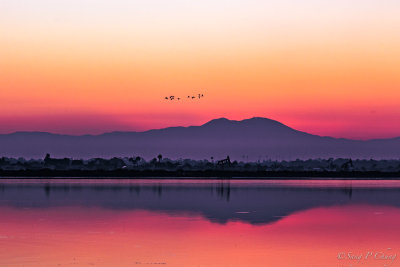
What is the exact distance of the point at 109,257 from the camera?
92.8 ft

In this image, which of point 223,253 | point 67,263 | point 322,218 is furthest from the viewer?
point 322,218

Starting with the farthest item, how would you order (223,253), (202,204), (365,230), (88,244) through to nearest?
(202,204) < (365,230) < (88,244) < (223,253)

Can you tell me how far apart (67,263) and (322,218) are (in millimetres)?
24882

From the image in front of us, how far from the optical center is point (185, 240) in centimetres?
3434

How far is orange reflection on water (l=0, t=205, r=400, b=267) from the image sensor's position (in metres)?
28.0

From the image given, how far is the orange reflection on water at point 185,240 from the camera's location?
2802 cm

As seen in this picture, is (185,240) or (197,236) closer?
(185,240)

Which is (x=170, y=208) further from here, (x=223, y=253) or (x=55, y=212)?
(x=223, y=253)

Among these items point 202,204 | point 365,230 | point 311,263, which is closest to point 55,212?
point 202,204

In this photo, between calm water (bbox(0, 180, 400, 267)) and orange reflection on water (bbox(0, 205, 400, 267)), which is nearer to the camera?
orange reflection on water (bbox(0, 205, 400, 267))

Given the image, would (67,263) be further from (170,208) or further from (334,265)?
(170,208)

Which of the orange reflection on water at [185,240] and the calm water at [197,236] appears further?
the calm water at [197,236]

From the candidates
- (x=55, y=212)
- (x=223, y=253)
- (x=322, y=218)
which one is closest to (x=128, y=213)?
(x=55, y=212)

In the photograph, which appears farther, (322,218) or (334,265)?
(322,218)
